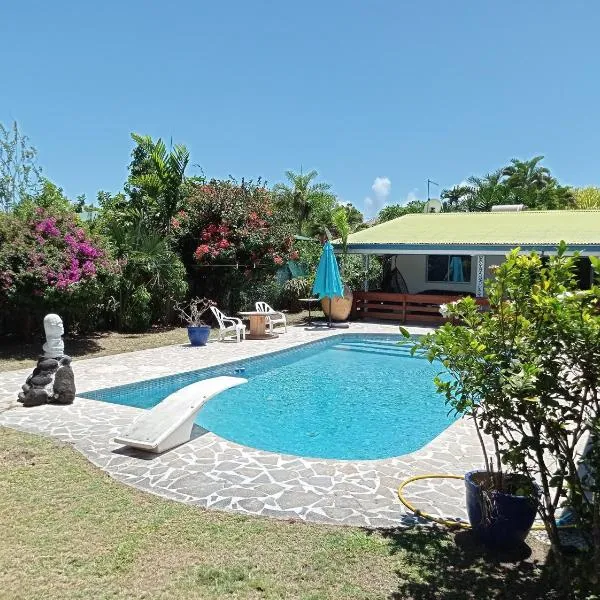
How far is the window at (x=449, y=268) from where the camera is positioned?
23.9m

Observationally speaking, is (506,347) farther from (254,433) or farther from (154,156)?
(154,156)

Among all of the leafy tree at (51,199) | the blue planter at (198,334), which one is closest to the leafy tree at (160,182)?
the leafy tree at (51,199)

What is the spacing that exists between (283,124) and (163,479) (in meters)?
22.8

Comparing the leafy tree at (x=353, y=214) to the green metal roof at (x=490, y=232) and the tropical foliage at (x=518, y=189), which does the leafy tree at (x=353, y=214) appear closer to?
the tropical foliage at (x=518, y=189)

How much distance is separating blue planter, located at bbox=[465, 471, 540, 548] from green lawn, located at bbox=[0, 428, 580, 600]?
15 cm

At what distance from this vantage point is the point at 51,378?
28.8ft

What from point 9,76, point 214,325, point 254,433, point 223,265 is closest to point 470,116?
point 223,265

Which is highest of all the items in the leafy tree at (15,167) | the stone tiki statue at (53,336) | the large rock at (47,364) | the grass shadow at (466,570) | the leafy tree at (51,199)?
the leafy tree at (15,167)

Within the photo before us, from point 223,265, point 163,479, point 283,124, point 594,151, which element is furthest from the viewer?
point 594,151

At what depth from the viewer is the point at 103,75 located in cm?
1678

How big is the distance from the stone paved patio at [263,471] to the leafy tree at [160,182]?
10.1 m

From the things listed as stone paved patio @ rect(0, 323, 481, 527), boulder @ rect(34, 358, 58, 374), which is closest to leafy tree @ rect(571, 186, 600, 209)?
stone paved patio @ rect(0, 323, 481, 527)

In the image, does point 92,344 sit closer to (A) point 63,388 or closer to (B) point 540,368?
(A) point 63,388

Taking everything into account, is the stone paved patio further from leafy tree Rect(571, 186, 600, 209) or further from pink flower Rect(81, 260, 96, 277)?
leafy tree Rect(571, 186, 600, 209)
